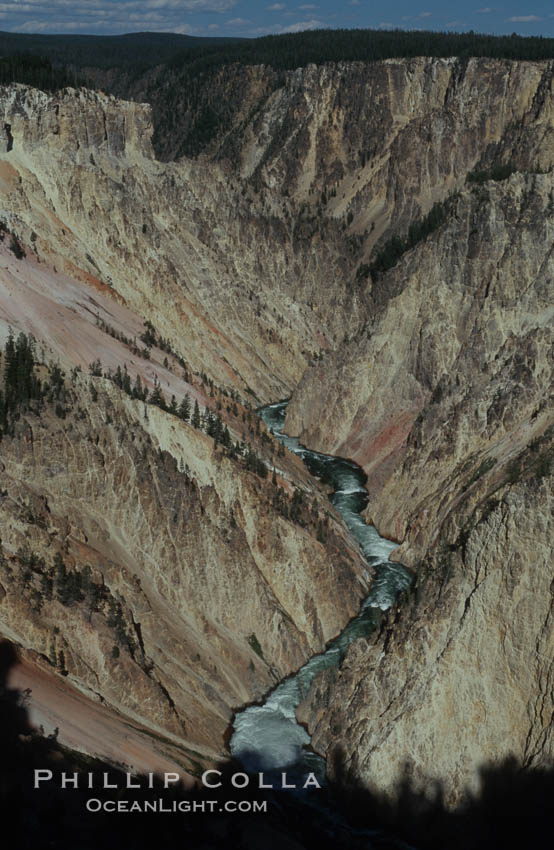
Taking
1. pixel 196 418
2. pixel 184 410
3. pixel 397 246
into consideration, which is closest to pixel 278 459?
pixel 196 418

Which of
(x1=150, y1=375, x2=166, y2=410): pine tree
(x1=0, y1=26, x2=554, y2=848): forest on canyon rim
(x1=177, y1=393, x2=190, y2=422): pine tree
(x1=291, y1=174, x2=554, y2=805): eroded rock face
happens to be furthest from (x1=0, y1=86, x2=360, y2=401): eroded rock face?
(x1=177, y1=393, x2=190, y2=422): pine tree

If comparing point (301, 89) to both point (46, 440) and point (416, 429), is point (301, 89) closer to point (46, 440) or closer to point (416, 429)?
point (416, 429)

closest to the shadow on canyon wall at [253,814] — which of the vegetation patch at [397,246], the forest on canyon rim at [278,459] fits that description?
the forest on canyon rim at [278,459]

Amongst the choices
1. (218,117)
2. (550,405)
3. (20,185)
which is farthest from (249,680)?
(218,117)

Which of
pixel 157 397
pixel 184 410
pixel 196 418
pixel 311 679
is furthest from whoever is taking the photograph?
pixel 184 410

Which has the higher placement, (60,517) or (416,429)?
(416,429)

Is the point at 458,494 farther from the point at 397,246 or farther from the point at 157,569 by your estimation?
the point at 397,246

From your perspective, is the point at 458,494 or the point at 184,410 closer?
the point at 458,494

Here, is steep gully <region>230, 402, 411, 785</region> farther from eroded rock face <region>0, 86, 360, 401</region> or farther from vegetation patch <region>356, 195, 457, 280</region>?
vegetation patch <region>356, 195, 457, 280</region>
